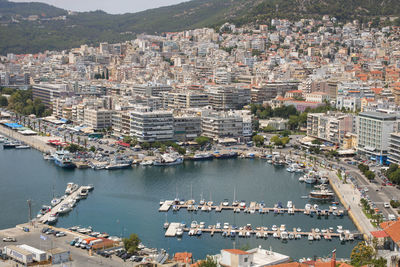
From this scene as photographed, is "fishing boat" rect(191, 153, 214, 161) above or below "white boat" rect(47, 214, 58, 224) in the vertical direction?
above

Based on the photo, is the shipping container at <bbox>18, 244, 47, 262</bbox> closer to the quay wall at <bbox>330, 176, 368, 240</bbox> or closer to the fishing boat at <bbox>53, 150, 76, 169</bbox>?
the quay wall at <bbox>330, 176, 368, 240</bbox>

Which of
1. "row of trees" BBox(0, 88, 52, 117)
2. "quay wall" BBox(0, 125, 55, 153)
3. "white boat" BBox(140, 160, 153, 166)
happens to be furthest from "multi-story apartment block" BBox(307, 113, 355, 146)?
"row of trees" BBox(0, 88, 52, 117)

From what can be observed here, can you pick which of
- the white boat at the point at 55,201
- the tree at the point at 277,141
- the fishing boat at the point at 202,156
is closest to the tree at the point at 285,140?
the tree at the point at 277,141

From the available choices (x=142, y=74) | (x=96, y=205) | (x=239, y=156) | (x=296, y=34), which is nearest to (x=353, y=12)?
(x=296, y=34)

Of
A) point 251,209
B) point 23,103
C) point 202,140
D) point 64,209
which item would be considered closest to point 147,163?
point 202,140

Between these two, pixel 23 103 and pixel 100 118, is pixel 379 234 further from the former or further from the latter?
pixel 23 103
